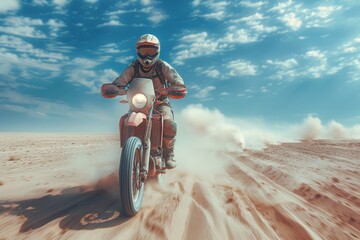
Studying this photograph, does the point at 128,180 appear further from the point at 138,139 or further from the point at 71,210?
the point at 71,210

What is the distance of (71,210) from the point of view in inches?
166

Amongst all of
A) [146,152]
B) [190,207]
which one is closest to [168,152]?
[146,152]

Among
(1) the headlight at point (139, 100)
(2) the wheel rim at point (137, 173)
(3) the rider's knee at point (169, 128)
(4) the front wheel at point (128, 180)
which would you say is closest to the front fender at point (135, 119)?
(1) the headlight at point (139, 100)

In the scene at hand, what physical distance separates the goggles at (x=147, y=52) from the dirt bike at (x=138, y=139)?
87 centimetres

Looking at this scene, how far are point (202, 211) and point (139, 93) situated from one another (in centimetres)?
188

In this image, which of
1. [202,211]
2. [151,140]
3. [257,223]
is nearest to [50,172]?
[151,140]

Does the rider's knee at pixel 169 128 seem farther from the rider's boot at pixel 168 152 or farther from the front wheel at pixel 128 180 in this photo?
the front wheel at pixel 128 180

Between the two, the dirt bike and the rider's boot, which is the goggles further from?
the rider's boot

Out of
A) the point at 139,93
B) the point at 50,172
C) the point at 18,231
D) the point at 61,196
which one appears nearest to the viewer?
the point at 18,231

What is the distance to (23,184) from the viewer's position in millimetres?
6145

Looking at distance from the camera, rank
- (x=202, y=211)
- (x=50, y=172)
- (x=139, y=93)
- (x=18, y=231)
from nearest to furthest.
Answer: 1. (x=18, y=231)
2. (x=202, y=211)
3. (x=139, y=93)
4. (x=50, y=172)

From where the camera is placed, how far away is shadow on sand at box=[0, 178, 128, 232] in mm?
3654

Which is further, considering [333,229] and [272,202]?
[272,202]

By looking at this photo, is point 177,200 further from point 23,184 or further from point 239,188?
point 23,184
